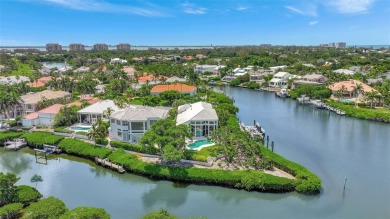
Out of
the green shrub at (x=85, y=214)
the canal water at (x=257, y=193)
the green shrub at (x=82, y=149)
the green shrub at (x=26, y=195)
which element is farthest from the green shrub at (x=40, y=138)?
the green shrub at (x=85, y=214)

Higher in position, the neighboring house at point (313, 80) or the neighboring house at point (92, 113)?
the neighboring house at point (313, 80)

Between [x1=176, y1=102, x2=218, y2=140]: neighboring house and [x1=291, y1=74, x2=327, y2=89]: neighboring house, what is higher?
[x1=291, y1=74, x2=327, y2=89]: neighboring house

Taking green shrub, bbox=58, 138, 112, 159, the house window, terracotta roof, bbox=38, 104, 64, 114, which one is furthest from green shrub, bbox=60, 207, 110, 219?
terracotta roof, bbox=38, 104, 64, 114

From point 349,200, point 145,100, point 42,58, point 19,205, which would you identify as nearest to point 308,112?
point 145,100

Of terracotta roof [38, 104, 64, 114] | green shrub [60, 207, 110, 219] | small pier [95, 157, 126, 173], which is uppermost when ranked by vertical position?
terracotta roof [38, 104, 64, 114]

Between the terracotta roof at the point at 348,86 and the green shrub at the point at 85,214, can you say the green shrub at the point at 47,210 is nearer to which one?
the green shrub at the point at 85,214

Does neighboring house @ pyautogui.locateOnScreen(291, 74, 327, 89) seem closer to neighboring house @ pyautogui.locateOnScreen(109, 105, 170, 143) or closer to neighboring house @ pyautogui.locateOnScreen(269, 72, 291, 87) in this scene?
neighboring house @ pyautogui.locateOnScreen(269, 72, 291, 87)

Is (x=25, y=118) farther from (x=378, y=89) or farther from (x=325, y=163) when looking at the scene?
(x=378, y=89)
